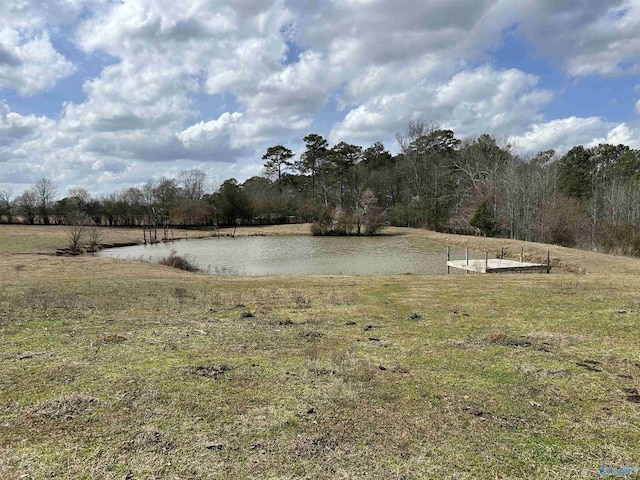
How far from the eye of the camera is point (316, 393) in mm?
4141

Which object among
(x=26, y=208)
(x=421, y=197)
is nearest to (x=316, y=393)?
(x=421, y=197)

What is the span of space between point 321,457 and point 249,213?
72.1 metres

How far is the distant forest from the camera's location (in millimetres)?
36500

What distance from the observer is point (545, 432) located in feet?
11.2

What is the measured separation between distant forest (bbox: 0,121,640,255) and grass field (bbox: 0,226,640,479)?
2437 centimetres

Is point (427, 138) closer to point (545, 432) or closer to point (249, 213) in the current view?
point (249, 213)

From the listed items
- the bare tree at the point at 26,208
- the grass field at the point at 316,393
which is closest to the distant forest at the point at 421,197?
the bare tree at the point at 26,208

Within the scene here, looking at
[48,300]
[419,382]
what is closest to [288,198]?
[48,300]

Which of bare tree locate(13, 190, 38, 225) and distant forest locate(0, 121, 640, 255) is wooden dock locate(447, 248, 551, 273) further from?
bare tree locate(13, 190, 38, 225)

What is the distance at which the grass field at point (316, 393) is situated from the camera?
9.78 feet

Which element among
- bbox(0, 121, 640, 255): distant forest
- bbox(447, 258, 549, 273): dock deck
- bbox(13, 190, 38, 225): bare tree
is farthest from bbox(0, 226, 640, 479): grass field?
bbox(13, 190, 38, 225): bare tree

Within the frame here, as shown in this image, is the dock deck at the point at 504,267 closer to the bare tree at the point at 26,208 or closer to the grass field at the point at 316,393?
the grass field at the point at 316,393

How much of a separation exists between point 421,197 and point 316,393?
197 ft

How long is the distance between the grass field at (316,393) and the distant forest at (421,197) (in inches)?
959
